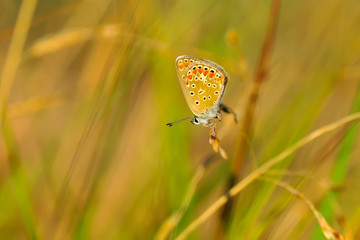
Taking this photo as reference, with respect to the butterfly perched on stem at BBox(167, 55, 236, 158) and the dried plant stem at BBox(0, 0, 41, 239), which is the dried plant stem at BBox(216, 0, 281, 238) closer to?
the butterfly perched on stem at BBox(167, 55, 236, 158)

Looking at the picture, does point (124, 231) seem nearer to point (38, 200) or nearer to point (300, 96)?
point (38, 200)

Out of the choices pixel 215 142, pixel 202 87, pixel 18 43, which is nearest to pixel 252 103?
pixel 202 87

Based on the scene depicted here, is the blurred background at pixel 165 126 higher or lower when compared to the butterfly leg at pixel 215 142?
higher

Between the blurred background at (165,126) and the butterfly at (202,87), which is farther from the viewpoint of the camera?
the blurred background at (165,126)

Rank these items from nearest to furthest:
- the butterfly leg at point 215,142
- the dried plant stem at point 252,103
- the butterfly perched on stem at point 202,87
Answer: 1. the butterfly leg at point 215,142
2. the butterfly perched on stem at point 202,87
3. the dried plant stem at point 252,103

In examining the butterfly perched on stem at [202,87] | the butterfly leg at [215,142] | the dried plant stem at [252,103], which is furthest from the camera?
the dried plant stem at [252,103]

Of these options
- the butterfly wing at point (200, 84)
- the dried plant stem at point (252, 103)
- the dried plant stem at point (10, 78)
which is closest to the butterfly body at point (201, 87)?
the butterfly wing at point (200, 84)

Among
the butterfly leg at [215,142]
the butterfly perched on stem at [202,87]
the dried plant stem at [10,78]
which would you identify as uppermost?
the dried plant stem at [10,78]

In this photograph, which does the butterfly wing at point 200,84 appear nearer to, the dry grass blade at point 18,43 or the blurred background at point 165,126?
the blurred background at point 165,126

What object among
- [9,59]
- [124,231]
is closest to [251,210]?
[124,231]
